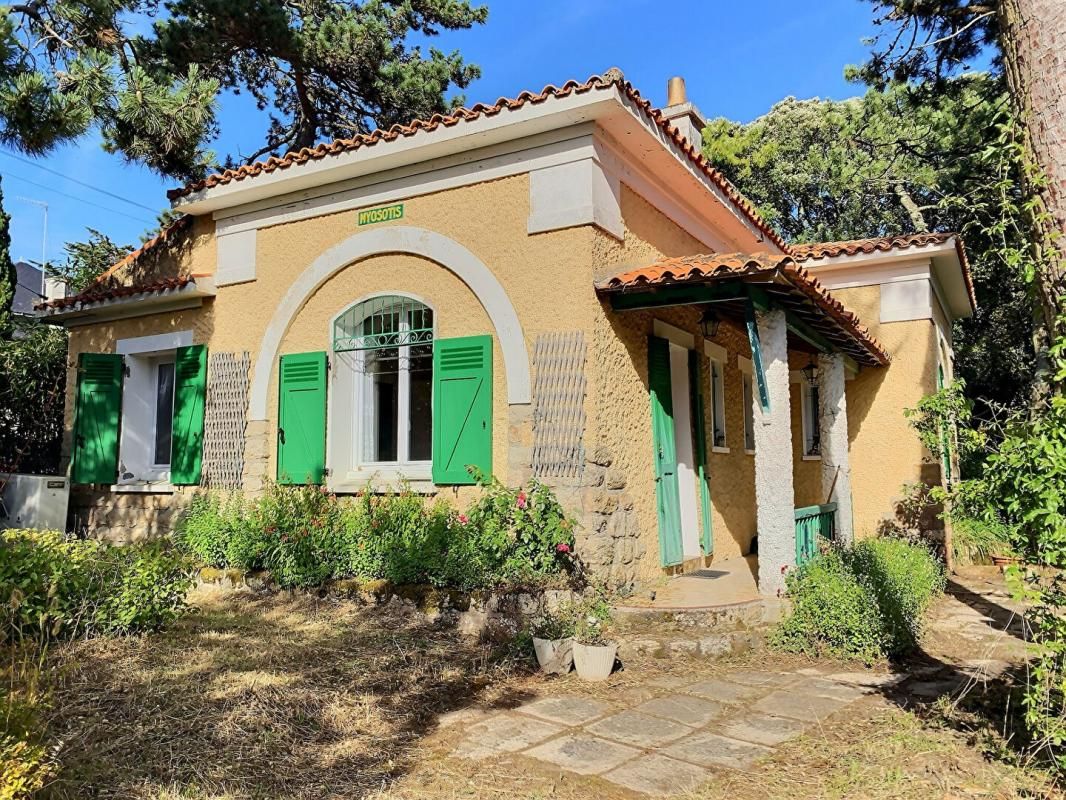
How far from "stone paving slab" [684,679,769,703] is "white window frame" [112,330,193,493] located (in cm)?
703

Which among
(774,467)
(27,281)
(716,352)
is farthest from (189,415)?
(27,281)

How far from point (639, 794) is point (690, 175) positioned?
5.99 metres

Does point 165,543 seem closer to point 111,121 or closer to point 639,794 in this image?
point 111,121

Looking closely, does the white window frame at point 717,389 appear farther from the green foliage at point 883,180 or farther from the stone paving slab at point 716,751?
the green foliage at point 883,180

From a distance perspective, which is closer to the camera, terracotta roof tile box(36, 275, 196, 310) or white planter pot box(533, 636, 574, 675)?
white planter pot box(533, 636, 574, 675)

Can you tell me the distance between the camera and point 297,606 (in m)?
6.82

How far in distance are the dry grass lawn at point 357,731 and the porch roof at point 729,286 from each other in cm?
282

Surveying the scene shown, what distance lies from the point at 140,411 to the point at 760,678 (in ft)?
26.3

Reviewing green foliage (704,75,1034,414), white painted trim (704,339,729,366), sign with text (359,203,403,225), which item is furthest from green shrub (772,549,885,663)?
green foliage (704,75,1034,414)

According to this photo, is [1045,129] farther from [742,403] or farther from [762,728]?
[742,403]

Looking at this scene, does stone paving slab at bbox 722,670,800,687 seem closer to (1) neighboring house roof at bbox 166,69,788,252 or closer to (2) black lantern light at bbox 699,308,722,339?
(2) black lantern light at bbox 699,308,722,339

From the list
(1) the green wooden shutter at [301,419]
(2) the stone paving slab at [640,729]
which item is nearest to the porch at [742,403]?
(2) the stone paving slab at [640,729]

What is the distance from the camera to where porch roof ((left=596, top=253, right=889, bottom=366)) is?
229 inches

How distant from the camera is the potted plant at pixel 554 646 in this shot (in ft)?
16.9
